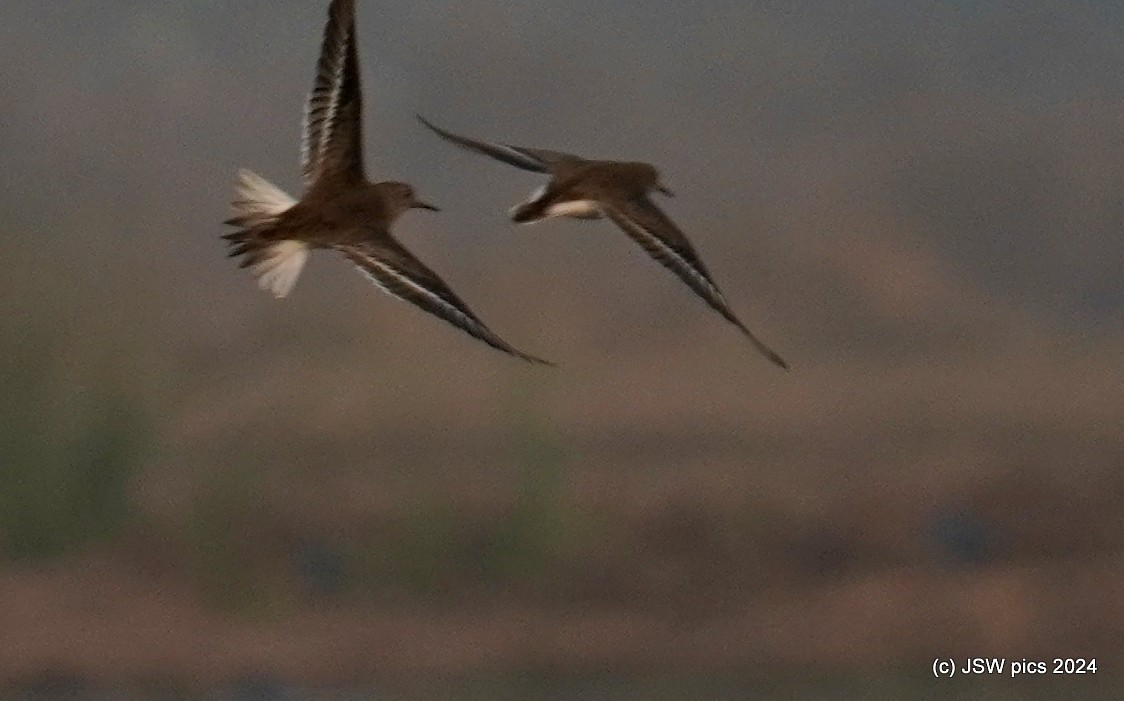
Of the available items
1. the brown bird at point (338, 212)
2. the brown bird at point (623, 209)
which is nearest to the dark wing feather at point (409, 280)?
the brown bird at point (338, 212)

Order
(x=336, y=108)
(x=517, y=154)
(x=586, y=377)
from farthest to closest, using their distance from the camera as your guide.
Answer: (x=586, y=377) < (x=517, y=154) < (x=336, y=108)

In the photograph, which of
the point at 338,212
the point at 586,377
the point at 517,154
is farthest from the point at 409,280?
the point at 586,377

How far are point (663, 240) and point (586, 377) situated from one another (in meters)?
0.23

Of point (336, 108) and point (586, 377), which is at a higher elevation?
point (336, 108)

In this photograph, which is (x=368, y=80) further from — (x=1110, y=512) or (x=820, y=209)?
(x=1110, y=512)

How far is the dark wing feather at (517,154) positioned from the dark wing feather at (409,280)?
0.14 meters

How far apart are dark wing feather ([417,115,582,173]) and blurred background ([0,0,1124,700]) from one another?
3.1 inches

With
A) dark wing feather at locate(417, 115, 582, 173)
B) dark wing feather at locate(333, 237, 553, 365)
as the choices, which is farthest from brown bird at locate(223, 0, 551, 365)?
dark wing feather at locate(417, 115, 582, 173)

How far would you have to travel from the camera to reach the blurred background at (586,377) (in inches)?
61.6

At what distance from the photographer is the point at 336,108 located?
136cm

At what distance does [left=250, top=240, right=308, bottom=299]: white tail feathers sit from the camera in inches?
54.3

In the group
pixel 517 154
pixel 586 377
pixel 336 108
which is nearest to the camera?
pixel 336 108

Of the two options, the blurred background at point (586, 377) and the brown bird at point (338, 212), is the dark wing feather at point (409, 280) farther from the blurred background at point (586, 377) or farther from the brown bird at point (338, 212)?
the blurred background at point (586, 377)

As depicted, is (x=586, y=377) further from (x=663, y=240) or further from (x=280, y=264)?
(x=280, y=264)
